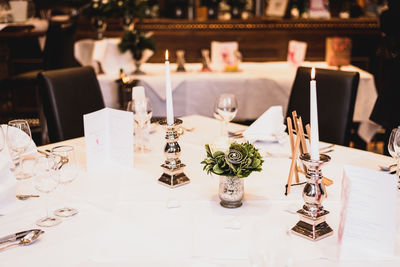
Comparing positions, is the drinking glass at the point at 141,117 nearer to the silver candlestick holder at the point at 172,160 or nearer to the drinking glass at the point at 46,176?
the silver candlestick holder at the point at 172,160

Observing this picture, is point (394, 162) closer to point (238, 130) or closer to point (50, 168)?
point (238, 130)

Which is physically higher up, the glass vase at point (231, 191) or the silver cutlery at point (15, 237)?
the glass vase at point (231, 191)

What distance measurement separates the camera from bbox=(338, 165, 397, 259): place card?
1.02 metres

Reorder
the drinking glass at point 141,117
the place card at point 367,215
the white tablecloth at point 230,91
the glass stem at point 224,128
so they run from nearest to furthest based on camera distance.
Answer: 1. the place card at point 367,215
2. the drinking glass at point 141,117
3. the glass stem at point 224,128
4. the white tablecloth at point 230,91

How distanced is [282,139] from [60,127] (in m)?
1.06

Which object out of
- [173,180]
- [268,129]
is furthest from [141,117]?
[268,129]

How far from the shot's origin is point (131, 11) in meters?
3.52

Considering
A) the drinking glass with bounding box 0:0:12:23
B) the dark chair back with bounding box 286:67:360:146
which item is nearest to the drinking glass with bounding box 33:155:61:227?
the dark chair back with bounding box 286:67:360:146

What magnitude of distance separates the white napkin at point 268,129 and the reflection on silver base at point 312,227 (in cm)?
71

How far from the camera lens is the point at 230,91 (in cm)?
349

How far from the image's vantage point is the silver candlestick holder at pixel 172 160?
148 cm

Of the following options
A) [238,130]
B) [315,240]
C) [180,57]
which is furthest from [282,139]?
[180,57]

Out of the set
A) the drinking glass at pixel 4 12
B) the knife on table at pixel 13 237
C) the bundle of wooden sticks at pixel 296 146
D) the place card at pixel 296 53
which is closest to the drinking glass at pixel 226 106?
the bundle of wooden sticks at pixel 296 146

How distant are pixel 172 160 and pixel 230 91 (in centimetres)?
205
